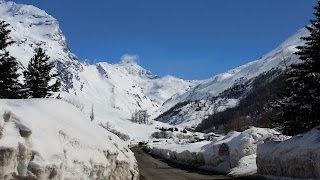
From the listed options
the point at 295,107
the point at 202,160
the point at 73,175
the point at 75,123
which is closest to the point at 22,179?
the point at 73,175

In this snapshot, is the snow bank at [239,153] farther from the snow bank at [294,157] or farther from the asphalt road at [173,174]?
the snow bank at [294,157]

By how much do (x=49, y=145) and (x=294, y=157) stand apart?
1452cm

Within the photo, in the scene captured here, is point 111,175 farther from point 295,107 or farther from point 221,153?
point 221,153

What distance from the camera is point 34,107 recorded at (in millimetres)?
13102

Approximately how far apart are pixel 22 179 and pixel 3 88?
88.9 feet

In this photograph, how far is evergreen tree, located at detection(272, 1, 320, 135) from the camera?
84.5 ft

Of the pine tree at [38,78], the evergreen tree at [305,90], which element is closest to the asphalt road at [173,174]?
the evergreen tree at [305,90]

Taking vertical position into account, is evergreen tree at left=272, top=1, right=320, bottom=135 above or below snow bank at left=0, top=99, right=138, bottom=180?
above

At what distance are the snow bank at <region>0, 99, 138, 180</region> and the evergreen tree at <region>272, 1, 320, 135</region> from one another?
14.4 metres

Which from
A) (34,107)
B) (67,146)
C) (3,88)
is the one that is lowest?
(67,146)

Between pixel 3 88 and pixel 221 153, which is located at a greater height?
pixel 3 88

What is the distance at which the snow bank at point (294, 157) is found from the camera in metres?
20.5

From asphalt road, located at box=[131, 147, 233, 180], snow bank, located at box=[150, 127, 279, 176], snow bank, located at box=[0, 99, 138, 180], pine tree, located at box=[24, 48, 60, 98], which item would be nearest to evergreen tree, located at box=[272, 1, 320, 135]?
snow bank, located at box=[150, 127, 279, 176]

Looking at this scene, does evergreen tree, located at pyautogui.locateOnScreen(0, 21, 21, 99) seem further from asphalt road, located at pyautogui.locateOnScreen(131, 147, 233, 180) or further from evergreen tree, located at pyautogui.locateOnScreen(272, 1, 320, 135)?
evergreen tree, located at pyautogui.locateOnScreen(272, 1, 320, 135)
